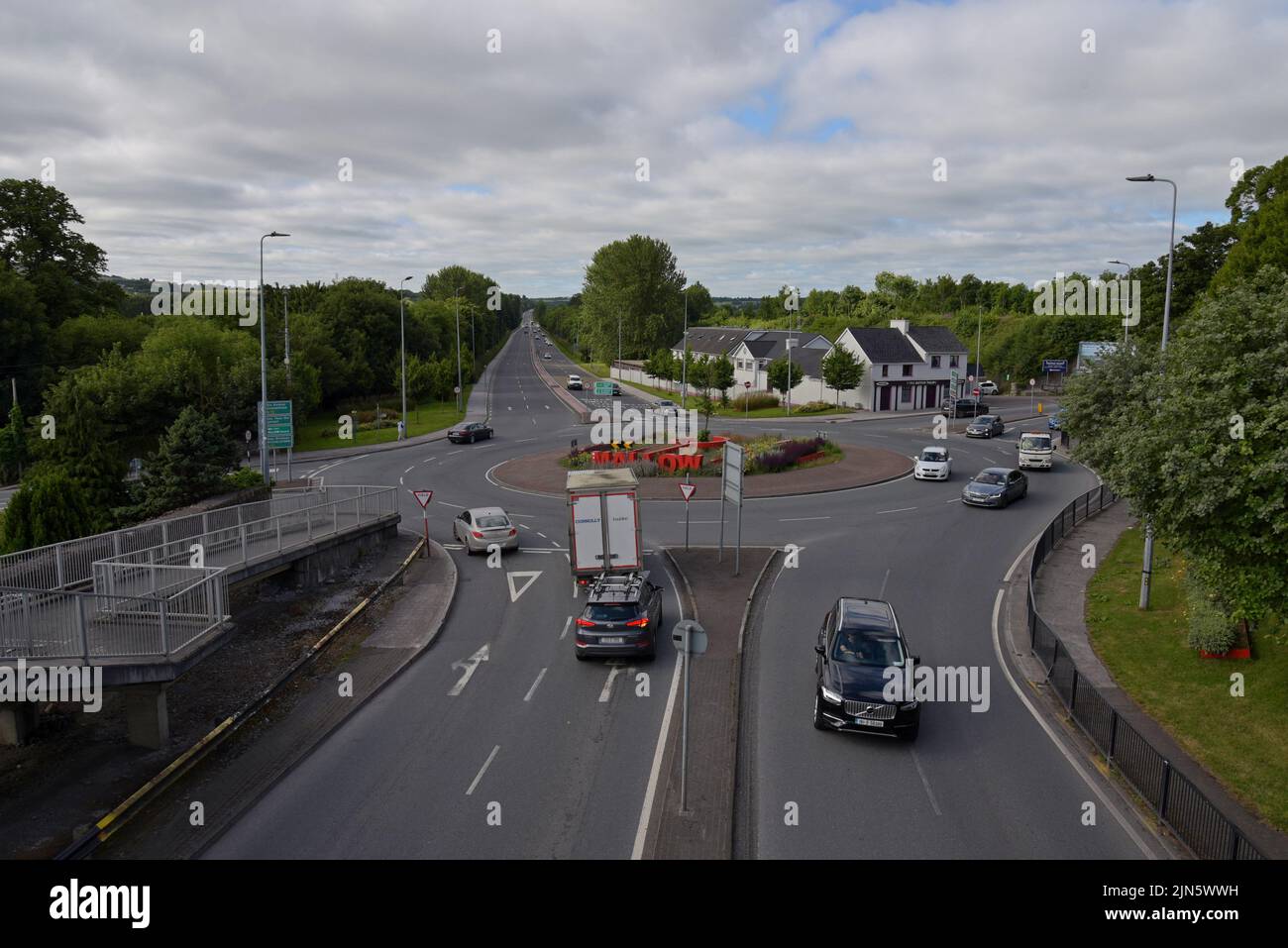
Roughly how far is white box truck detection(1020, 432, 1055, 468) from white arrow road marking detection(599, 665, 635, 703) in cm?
3106

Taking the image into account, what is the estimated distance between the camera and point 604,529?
2198 centimetres

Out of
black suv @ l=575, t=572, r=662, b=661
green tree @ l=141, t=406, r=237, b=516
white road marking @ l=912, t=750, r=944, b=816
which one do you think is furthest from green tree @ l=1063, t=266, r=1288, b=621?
green tree @ l=141, t=406, r=237, b=516

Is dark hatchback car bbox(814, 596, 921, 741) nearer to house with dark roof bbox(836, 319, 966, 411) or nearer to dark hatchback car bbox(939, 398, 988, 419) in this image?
dark hatchback car bbox(939, 398, 988, 419)

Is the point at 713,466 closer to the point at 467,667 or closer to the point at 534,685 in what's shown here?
the point at 467,667

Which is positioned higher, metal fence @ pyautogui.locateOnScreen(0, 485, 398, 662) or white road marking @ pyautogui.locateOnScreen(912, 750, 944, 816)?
metal fence @ pyautogui.locateOnScreen(0, 485, 398, 662)

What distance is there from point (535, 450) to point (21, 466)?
26458 mm

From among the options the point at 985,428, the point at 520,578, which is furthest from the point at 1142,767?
the point at 985,428

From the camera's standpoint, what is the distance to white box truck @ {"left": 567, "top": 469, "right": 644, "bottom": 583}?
21.9 metres

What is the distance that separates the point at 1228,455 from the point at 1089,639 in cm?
797

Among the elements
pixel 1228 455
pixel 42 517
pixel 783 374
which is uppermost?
pixel 783 374

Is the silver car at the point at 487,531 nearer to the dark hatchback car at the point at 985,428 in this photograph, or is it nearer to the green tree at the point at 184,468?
the green tree at the point at 184,468

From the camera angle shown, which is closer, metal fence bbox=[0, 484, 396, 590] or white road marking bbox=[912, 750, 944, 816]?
white road marking bbox=[912, 750, 944, 816]

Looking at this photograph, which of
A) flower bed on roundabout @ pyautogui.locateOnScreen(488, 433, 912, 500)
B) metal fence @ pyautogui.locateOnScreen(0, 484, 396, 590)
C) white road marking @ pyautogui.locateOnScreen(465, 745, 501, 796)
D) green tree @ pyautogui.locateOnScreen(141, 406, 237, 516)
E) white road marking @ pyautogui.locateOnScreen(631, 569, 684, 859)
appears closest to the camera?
white road marking @ pyautogui.locateOnScreen(631, 569, 684, 859)

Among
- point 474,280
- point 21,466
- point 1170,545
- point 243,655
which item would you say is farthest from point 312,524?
point 474,280
